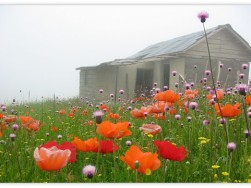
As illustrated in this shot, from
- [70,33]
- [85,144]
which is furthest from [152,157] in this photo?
[70,33]

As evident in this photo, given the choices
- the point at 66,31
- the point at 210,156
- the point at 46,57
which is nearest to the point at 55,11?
the point at 66,31

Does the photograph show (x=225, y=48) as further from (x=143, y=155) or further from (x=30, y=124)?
(x=143, y=155)

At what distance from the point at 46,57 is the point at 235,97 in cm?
145

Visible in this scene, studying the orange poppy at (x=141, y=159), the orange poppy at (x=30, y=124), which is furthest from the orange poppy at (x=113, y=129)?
the orange poppy at (x=30, y=124)

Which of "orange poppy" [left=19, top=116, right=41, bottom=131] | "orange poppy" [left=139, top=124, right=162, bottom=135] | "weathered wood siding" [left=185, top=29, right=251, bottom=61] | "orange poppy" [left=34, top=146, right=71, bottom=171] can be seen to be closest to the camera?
"orange poppy" [left=34, top=146, right=71, bottom=171]

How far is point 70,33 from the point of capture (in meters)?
2.22

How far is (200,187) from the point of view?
55.7 inches

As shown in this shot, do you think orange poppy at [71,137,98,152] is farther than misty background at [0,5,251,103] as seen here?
No

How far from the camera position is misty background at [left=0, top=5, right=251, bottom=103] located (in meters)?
2.12

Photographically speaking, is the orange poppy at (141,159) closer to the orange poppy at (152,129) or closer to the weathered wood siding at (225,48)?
the orange poppy at (152,129)

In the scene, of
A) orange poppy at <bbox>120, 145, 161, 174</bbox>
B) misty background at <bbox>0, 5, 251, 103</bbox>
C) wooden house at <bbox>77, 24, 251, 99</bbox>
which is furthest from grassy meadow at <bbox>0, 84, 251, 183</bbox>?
wooden house at <bbox>77, 24, 251, 99</bbox>

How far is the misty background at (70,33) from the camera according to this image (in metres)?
2.12

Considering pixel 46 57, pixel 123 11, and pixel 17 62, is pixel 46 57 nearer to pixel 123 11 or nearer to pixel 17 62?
pixel 17 62

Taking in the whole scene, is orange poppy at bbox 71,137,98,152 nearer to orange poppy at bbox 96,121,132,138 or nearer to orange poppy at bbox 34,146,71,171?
orange poppy at bbox 96,121,132,138
